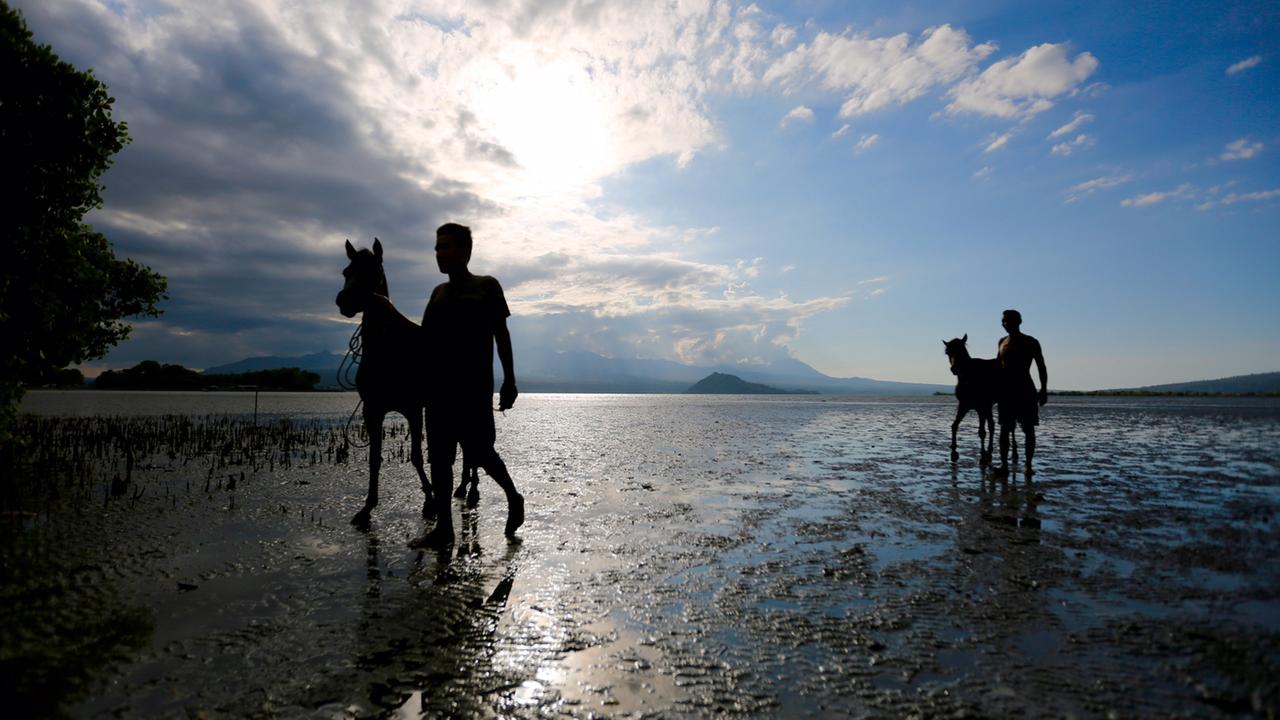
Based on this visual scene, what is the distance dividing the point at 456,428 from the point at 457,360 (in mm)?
703

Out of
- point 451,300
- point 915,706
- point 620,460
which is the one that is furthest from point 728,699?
point 620,460

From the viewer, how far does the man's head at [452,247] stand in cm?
587

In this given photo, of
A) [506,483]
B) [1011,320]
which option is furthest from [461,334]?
[1011,320]

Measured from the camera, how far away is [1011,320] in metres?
10.8

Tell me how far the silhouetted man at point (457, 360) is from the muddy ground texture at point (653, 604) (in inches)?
34.5

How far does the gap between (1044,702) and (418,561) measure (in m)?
4.81

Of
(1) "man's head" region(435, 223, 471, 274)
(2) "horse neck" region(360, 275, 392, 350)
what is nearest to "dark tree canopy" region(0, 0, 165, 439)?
(2) "horse neck" region(360, 275, 392, 350)

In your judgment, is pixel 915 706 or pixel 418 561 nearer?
pixel 915 706

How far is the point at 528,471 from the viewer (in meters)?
11.9

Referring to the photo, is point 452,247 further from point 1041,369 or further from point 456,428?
point 1041,369

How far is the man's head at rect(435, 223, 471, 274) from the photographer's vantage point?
19.3 ft

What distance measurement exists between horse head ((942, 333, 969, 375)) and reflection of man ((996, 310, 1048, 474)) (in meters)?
2.20

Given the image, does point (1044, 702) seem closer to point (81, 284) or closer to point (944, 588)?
point (944, 588)

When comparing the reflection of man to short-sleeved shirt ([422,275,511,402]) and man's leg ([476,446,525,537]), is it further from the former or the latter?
short-sleeved shirt ([422,275,511,402])
